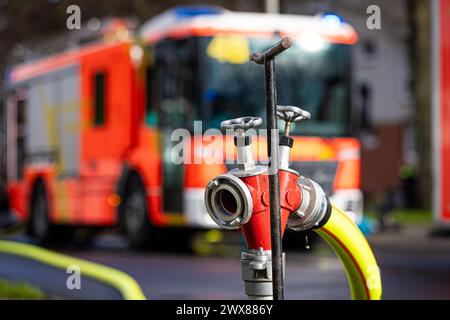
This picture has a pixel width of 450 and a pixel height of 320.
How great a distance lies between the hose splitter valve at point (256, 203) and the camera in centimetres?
447

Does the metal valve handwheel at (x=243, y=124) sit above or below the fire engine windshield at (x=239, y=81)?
below

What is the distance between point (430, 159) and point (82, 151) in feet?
39.2

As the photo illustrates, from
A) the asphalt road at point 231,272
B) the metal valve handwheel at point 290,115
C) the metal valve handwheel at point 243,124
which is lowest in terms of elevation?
the asphalt road at point 231,272

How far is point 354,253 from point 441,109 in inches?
447

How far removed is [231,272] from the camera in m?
12.7

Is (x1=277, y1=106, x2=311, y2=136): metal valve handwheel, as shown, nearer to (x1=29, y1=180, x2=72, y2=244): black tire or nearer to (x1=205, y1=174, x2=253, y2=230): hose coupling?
(x1=205, y1=174, x2=253, y2=230): hose coupling

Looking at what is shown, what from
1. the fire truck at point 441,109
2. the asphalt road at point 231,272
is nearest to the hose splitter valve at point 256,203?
the asphalt road at point 231,272

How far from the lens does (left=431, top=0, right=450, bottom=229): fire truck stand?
1564 centimetres

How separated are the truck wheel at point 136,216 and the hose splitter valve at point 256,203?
1168cm

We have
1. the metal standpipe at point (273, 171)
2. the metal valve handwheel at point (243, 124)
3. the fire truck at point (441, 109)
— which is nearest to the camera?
the metal standpipe at point (273, 171)

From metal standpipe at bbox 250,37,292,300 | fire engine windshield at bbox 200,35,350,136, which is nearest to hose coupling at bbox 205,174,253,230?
metal standpipe at bbox 250,37,292,300

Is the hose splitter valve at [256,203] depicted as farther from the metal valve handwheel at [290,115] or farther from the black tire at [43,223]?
the black tire at [43,223]

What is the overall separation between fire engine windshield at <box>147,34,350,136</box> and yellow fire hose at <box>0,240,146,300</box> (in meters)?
2.52

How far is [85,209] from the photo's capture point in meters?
18.3
